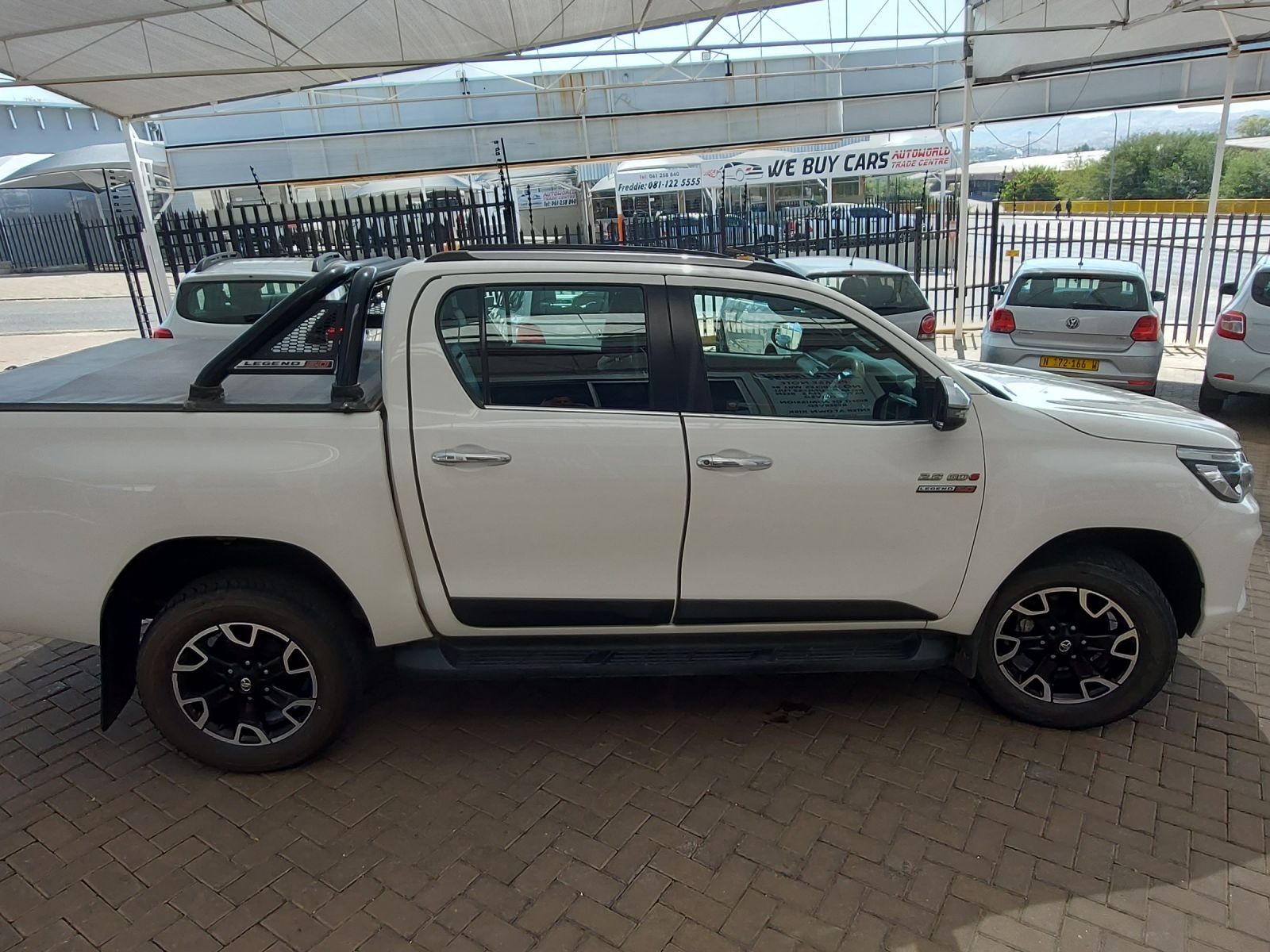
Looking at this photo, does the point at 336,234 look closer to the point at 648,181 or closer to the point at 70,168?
the point at 648,181

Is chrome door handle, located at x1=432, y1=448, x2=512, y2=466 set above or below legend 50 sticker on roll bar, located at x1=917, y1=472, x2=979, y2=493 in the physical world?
above

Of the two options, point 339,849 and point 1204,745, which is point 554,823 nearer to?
point 339,849

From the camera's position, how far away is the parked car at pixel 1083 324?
25.6ft

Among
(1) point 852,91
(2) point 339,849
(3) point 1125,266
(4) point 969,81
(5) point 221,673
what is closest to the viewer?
(2) point 339,849

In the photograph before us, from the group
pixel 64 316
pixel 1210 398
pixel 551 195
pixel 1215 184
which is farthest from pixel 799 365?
pixel 64 316

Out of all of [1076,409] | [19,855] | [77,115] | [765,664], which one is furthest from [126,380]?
[77,115]

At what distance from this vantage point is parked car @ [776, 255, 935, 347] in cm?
830

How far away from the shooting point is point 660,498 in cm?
310

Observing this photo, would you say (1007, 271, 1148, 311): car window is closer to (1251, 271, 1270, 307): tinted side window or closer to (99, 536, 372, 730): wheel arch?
(1251, 271, 1270, 307): tinted side window

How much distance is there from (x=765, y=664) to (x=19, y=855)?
8.89ft

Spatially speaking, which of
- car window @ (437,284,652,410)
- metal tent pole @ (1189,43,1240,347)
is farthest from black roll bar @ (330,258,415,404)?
metal tent pole @ (1189,43,1240,347)

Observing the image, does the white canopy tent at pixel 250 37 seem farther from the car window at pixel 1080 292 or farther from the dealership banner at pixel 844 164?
the dealership banner at pixel 844 164

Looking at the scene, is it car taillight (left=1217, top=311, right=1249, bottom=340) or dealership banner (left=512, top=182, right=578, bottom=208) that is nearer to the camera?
car taillight (left=1217, top=311, right=1249, bottom=340)

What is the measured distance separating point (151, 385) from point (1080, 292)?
7.89 m
